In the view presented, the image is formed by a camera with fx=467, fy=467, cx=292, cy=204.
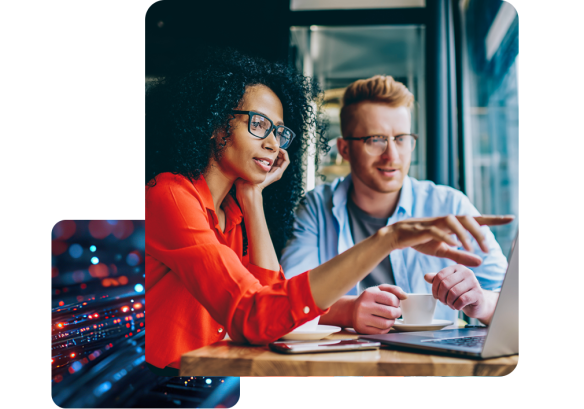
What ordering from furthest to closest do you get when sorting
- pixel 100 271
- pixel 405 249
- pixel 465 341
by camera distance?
pixel 100 271, pixel 405 249, pixel 465 341

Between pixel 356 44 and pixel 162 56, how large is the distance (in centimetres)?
63

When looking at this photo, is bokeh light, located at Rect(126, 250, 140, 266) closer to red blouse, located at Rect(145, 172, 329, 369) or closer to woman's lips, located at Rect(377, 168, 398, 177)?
red blouse, located at Rect(145, 172, 329, 369)

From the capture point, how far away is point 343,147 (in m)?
1.50

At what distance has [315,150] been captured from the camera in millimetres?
1502

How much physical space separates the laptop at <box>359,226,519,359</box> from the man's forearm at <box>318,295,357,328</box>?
11cm

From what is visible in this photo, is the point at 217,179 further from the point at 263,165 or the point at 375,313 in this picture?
the point at 375,313

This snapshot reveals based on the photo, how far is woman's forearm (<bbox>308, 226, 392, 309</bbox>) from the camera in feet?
4.14

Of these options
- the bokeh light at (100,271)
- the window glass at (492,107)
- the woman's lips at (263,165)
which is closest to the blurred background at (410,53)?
the window glass at (492,107)

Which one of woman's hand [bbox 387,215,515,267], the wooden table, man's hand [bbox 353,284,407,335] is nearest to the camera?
the wooden table

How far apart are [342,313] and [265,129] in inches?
24.2

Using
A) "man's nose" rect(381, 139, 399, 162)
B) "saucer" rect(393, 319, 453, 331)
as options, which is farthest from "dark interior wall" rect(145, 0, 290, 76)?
"saucer" rect(393, 319, 453, 331)

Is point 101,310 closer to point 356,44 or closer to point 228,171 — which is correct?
point 228,171

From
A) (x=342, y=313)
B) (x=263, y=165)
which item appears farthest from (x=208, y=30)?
(x=342, y=313)

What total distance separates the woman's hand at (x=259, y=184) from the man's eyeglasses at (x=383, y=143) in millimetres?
222
